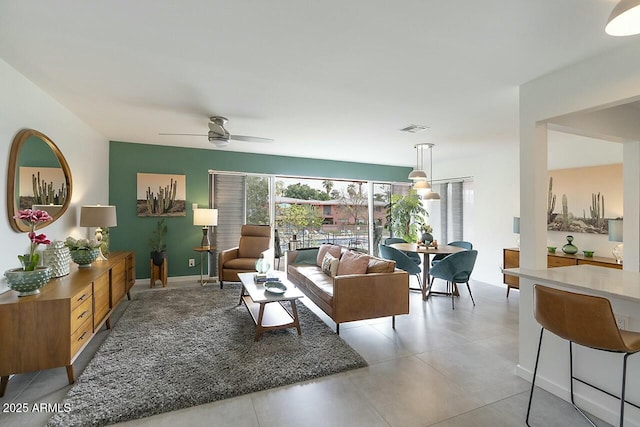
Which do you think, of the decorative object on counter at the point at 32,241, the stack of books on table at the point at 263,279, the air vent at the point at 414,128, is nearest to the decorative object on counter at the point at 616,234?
the air vent at the point at 414,128

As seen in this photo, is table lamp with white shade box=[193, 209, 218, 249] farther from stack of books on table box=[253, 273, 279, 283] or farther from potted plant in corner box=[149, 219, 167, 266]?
stack of books on table box=[253, 273, 279, 283]

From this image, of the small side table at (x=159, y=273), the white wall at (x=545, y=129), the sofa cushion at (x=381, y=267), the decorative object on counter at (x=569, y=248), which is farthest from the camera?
the small side table at (x=159, y=273)

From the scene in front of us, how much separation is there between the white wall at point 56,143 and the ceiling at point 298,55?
0.13 m

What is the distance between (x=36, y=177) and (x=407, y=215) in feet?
20.7

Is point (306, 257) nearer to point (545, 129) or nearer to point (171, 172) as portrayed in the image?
point (171, 172)

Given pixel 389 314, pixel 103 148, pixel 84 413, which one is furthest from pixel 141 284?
pixel 389 314

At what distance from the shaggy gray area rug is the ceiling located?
2.47m

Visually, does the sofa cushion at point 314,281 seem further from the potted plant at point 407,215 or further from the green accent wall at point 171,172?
the potted plant at point 407,215

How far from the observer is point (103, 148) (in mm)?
4840

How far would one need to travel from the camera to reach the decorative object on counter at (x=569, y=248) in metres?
4.23

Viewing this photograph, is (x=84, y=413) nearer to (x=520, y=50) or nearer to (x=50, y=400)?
(x=50, y=400)

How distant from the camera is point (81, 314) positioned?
8.12 ft

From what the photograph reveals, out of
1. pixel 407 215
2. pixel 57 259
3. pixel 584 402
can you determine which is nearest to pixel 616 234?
pixel 584 402

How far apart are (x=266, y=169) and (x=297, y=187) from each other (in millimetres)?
832
